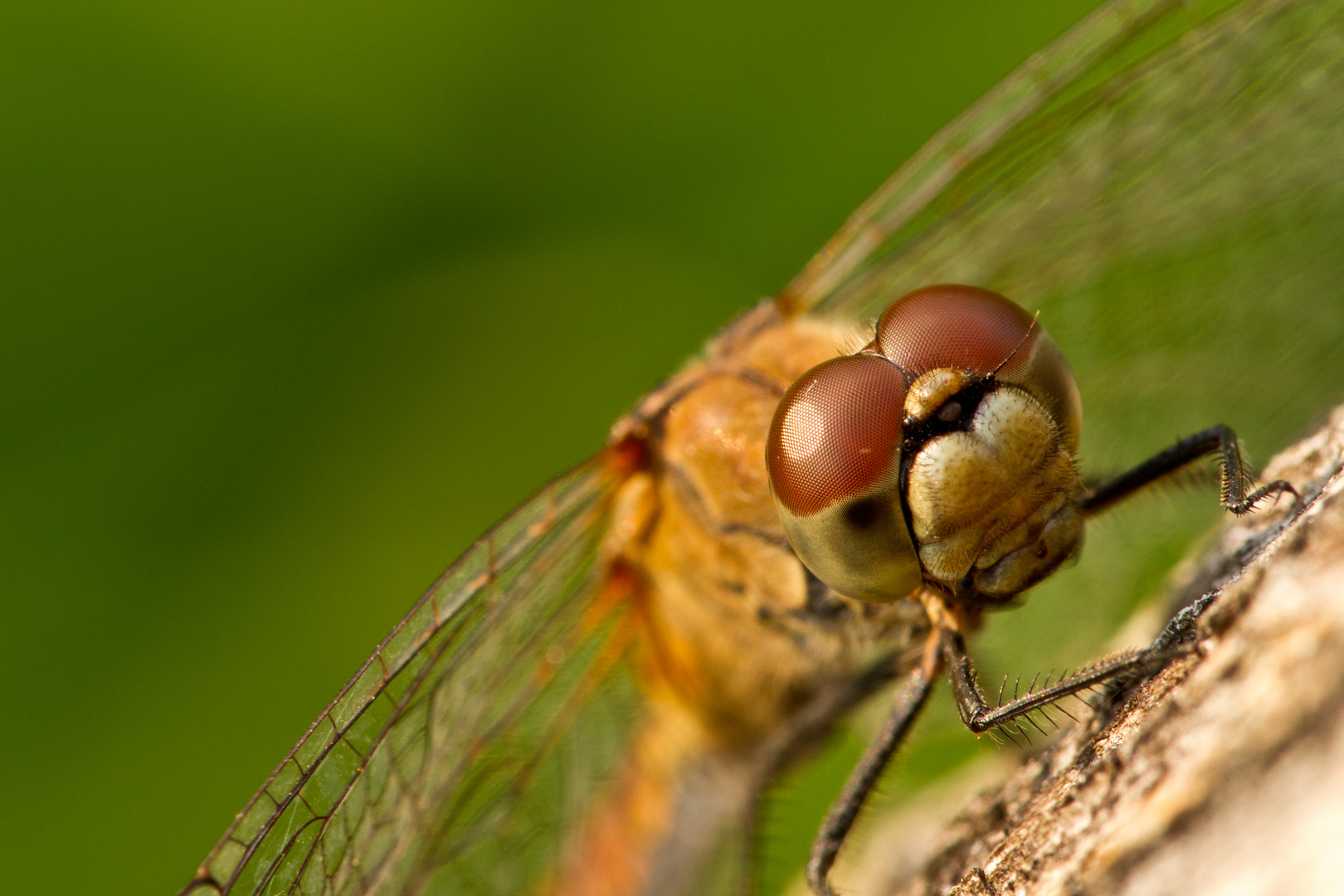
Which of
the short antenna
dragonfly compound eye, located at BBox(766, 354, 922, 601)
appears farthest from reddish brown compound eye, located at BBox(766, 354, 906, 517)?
the short antenna

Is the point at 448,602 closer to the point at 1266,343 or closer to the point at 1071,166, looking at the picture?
the point at 1071,166

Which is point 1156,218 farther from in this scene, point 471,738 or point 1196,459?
point 471,738

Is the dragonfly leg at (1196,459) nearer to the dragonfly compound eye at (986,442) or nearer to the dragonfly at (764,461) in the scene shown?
the dragonfly compound eye at (986,442)

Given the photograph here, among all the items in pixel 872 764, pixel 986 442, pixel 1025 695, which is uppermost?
pixel 986 442

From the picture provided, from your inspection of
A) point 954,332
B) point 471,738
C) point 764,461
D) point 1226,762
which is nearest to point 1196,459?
point 954,332

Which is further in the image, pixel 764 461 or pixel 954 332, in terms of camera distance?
pixel 764 461

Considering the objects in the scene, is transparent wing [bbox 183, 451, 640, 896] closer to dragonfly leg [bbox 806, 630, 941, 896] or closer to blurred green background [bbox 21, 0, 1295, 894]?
dragonfly leg [bbox 806, 630, 941, 896]

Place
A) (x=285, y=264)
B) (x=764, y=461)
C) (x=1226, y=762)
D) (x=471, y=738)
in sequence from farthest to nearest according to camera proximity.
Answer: (x=285, y=264)
(x=471, y=738)
(x=764, y=461)
(x=1226, y=762)

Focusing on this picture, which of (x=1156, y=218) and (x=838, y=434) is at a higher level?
(x=1156, y=218)
